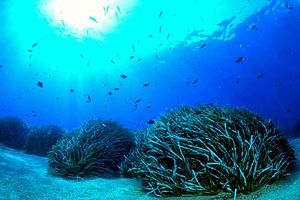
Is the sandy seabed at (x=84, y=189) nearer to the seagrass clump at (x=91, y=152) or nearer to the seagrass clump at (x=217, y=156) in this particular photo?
the seagrass clump at (x=217, y=156)

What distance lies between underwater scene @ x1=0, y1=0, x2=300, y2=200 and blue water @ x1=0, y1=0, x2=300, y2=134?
0.82ft

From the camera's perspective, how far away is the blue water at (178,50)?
37.3 metres

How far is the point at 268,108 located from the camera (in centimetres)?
4550

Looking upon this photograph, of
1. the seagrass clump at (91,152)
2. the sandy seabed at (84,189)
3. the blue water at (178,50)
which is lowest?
the sandy seabed at (84,189)

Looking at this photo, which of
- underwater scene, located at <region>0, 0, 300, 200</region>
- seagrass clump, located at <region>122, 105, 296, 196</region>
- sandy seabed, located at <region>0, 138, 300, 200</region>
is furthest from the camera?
underwater scene, located at <region>0, 0, 300, 200</region>

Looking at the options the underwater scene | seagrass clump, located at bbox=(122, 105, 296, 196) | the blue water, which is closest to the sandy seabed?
the underwater scene

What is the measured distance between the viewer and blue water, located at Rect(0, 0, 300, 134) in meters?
37.3

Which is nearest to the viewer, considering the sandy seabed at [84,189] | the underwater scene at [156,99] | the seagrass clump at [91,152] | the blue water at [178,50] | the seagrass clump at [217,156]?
the sandy seabed at [84,189]

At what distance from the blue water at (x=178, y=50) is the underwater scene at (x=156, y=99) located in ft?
0.82

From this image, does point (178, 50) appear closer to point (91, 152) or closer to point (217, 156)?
point (91, 152)

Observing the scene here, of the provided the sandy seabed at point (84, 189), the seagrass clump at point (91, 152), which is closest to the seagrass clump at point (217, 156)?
Result: the sandy seabed at point (84, 189)

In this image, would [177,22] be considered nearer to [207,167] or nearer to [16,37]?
[16,37]

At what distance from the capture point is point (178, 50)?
54.1m

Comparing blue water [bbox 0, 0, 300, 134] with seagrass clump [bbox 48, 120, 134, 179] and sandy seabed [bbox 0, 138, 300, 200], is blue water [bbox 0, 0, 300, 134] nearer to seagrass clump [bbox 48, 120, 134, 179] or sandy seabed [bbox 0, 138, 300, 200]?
seagrass clump [bbox 48, 120, 134, 179]
